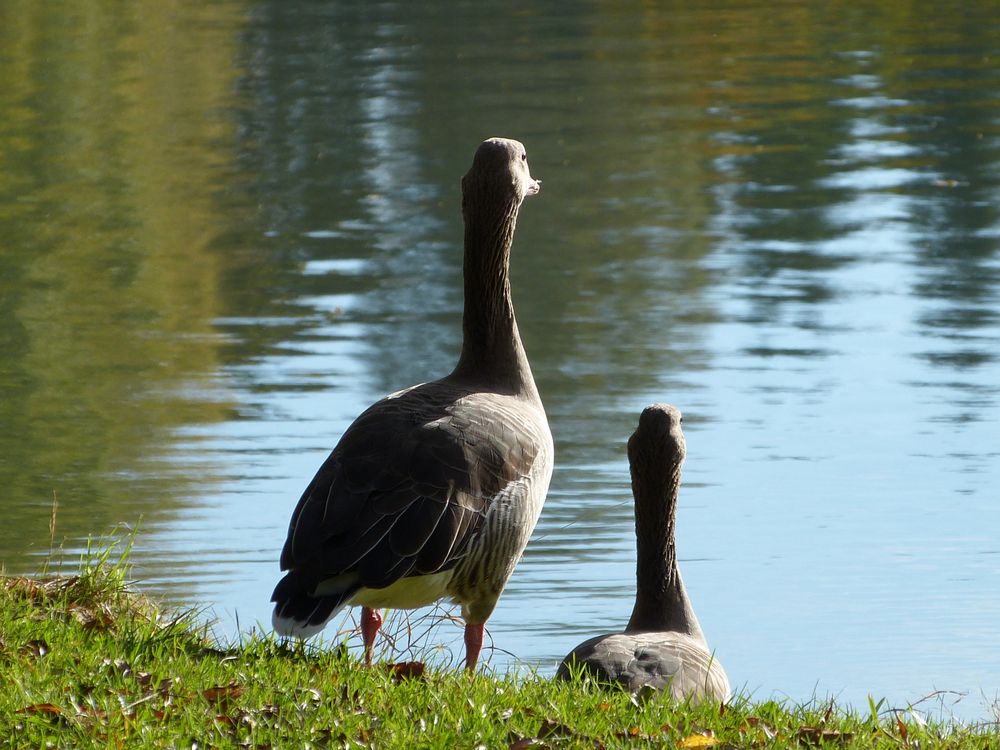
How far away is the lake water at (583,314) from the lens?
970cm

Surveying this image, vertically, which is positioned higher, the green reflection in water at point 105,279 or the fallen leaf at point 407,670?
the fallen leaf at point 407,670

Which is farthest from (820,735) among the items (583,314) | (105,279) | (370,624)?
(105,279)

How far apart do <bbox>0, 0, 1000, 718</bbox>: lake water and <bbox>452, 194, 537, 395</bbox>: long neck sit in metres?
1.76

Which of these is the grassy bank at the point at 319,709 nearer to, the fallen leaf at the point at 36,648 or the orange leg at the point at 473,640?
the fallen leaf at the point at 36,648

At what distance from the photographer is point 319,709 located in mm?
5539

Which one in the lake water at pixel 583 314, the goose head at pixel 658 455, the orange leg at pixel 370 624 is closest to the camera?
the orange leg at pixel 370 624

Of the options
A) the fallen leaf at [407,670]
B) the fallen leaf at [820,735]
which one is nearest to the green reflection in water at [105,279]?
the fallen leaf at [407,670]

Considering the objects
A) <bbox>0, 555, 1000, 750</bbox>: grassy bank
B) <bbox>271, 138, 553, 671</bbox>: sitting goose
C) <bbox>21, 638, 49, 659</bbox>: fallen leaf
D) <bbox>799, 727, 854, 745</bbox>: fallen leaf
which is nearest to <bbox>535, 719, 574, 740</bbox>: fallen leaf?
<bbox>0, 555, 1000, 750</bbox>: grassy bank

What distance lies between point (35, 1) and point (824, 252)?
29.9 meters

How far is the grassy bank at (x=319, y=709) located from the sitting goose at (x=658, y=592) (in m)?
0.31

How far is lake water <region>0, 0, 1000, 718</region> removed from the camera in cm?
970

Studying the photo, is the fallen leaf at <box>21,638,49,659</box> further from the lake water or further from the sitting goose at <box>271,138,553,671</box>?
the lake water

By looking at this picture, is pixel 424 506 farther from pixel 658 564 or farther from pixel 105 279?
pixel 105 279

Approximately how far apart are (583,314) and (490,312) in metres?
7.73
